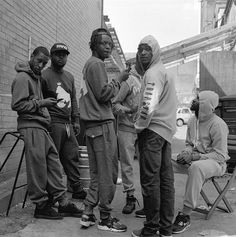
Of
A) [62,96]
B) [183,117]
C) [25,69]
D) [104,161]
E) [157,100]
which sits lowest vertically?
[104,161]

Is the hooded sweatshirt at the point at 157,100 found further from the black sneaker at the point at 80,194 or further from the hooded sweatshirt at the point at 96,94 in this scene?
the black sneaker at the point at 80,194

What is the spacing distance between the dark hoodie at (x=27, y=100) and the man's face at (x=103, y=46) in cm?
75

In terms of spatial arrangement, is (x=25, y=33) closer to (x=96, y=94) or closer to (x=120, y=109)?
(x=120, y=109)

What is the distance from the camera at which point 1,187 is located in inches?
193

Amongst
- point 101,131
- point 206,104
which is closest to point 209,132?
point 206,104

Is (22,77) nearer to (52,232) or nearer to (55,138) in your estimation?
(55,138)

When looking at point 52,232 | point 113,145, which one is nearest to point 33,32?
point 113,145

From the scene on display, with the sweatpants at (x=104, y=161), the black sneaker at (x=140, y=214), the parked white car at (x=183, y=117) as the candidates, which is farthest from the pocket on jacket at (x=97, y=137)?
the parked white car at (x=183, y=117)

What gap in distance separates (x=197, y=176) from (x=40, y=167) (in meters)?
1.72

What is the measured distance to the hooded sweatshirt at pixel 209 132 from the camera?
475cm

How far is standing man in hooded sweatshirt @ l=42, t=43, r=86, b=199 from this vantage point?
4832mm

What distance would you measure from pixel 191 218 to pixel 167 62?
18.6 metres

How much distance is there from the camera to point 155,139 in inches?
150

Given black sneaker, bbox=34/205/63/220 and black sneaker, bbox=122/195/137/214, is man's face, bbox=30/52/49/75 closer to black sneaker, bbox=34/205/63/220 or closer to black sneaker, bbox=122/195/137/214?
black sneaker, bbox=34/205/63/220
